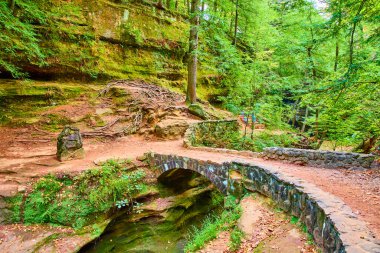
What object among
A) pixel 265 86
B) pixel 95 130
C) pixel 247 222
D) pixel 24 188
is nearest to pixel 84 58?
pixel 95 130

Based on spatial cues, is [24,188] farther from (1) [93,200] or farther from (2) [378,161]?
(2) [378,161]

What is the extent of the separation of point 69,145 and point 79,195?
1.89m

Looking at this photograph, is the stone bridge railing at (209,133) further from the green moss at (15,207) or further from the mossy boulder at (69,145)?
the green moss at (15,207)

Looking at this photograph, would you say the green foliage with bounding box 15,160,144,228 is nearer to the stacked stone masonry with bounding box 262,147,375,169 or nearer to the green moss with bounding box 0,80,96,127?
the green moss with bounding box 0,80,96,127

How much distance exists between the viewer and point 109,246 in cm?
712

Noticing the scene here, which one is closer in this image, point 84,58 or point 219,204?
point 219,204

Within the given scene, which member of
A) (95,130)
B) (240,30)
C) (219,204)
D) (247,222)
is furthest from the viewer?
(240,30)

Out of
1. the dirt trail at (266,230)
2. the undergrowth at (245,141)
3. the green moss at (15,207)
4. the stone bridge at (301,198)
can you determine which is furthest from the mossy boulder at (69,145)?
the dirt trail at (266,230)

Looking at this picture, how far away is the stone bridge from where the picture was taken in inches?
110

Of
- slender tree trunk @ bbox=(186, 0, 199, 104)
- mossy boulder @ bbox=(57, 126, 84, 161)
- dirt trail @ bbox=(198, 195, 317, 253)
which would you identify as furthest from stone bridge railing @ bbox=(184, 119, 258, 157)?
dirt trail @ bbox=(198, 195, 317, 253)

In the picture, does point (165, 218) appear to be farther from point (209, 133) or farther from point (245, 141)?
point (245, 141)

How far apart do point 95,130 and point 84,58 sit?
4641 mm

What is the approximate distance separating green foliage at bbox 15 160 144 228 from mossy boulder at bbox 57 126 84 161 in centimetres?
106

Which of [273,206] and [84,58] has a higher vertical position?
[84,58]
